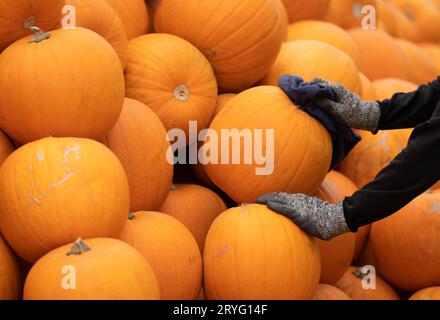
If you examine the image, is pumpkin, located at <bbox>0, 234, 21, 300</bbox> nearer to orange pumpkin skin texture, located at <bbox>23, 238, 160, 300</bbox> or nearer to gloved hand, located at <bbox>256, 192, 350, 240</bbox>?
orange pumpkin skin texture, located at <bbox>23, 238, 160, 300</bbox>

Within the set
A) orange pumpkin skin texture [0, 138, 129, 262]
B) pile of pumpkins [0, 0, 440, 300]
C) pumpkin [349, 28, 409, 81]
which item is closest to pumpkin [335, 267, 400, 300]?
pile of pumpkins [0, 0, 440, 300]

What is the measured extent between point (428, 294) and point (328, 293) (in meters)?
0.41

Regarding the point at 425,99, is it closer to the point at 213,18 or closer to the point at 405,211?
the point at 405,211

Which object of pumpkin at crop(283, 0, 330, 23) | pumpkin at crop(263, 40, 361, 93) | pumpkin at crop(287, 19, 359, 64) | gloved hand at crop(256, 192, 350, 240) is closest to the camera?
gloved hand at crop(256, 192, 350, 240)

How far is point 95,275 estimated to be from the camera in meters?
1.95

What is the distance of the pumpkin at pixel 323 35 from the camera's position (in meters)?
3.78

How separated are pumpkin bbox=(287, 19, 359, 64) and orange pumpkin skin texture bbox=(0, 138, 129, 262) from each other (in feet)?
6.10

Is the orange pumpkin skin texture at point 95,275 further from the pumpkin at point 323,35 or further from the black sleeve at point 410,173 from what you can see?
the pumpkin at point 323,35

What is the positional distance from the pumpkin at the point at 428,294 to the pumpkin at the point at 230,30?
111cm

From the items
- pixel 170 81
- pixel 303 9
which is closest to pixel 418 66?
pixel 303 9

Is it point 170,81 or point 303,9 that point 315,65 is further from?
point 303,9

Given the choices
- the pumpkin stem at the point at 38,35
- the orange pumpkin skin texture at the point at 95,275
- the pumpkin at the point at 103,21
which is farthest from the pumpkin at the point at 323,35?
the orange pumpkin skin texture at the point at 95,275

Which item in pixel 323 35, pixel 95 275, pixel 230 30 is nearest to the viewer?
pixel 95 275

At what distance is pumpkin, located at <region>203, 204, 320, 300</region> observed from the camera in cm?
229
